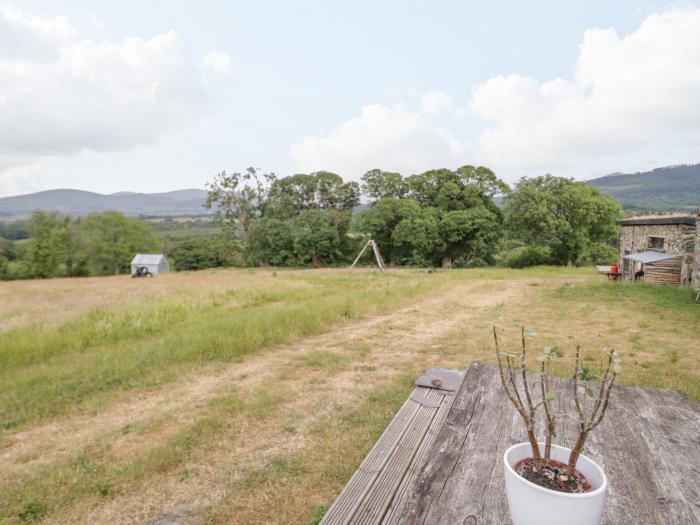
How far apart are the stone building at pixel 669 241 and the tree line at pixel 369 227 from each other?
7.55 m

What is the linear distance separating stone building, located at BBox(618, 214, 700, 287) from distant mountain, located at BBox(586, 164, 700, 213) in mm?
73100

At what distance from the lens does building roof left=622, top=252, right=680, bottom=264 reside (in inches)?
532

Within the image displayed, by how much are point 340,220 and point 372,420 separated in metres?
28.9

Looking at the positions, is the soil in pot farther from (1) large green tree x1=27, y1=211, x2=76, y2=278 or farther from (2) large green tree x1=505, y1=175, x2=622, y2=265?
(1) large green tree x1=27, y1=211, x2=76, y2=278

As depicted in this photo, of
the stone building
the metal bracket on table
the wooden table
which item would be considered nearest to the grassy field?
the metal bracket on table

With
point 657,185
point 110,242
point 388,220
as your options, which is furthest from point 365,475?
point 657,185

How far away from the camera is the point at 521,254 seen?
1069 inches

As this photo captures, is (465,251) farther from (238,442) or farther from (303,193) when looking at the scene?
(238,442)

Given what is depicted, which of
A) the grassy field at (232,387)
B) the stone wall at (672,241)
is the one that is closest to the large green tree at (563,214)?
the stone wall at (672,241)

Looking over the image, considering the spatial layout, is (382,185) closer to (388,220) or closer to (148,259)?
(388,220)

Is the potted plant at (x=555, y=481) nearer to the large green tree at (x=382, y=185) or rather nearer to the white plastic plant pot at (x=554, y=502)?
the white plastic plant pot at (x=554, y=502)

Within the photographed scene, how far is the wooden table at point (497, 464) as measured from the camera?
1.54 metres

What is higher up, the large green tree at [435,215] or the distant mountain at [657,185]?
the distant mountain at [657,185]

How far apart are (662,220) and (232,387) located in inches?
627
